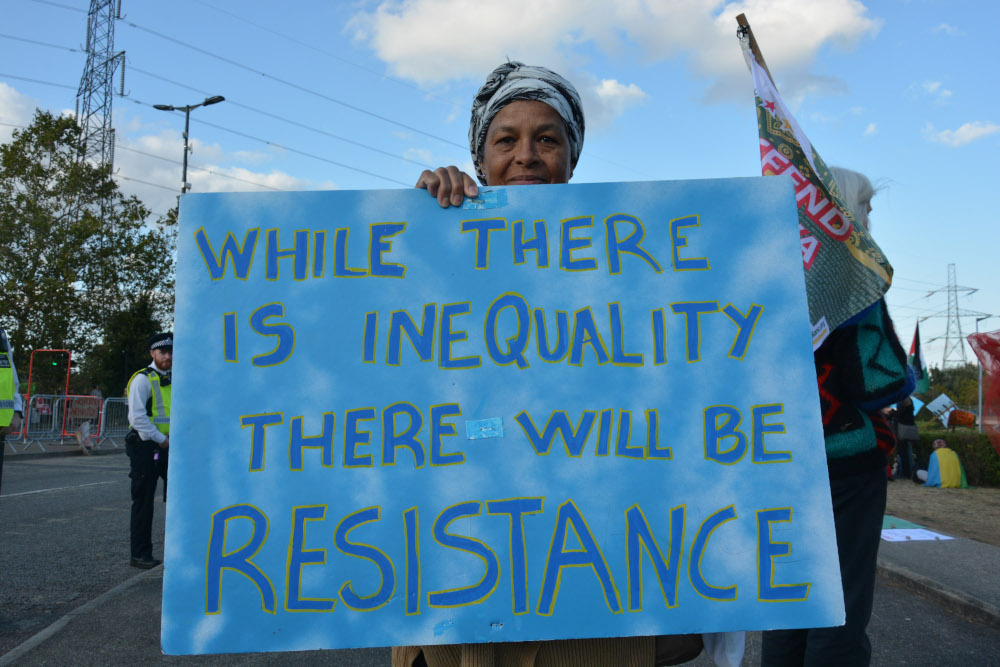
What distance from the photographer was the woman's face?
1.76m

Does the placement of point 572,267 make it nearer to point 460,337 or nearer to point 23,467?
point 460,337

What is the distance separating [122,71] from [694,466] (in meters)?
46.1

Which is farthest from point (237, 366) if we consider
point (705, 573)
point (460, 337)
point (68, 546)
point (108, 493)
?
point (108, 493)

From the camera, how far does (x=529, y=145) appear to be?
5.79ft

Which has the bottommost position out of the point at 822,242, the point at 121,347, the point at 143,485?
the point at 143,485

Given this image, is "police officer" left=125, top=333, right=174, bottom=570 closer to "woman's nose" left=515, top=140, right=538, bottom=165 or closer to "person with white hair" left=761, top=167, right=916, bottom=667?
"woman's nose" left=515, top=140, right=538, bottom=165

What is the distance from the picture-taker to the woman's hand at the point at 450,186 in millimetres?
1513

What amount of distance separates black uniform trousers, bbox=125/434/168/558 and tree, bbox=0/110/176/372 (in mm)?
18053

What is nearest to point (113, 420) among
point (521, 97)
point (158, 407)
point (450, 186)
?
point (158, 407)

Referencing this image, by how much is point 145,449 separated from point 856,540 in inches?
217

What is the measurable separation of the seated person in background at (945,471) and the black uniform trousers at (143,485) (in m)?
13.1

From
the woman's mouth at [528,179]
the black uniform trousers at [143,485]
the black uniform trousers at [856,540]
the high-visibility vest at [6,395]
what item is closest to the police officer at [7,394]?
the high-visibility vest at [6,395]

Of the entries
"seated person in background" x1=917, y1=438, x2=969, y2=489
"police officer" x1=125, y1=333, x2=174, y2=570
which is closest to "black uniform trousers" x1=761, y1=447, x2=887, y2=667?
"police officer" x1=125, y1=333, x2=174, y2=570

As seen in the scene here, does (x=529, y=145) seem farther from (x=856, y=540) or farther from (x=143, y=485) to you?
(x=143, y=485)
